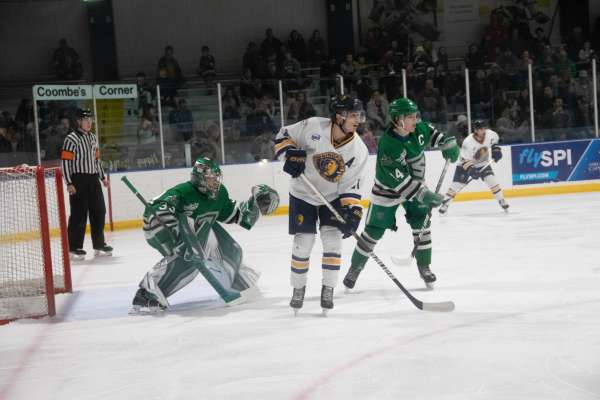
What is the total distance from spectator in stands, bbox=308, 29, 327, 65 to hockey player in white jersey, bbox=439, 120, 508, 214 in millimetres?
4846

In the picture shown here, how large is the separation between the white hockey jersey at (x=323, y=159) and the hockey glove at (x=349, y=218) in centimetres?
4

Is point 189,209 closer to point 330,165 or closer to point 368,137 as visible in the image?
point 330,165

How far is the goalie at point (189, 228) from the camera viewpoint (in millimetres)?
4887

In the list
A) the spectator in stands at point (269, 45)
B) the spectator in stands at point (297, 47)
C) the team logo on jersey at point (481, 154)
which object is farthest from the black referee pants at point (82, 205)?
the spectator in stands at point (297, 47)

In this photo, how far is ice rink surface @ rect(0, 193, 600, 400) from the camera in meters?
3.28

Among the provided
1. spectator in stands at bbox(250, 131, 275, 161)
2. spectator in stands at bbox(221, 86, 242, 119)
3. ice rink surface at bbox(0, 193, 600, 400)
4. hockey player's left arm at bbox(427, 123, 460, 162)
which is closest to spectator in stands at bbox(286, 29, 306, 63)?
spectator in stands at bbox(221, 86, 242, 119)

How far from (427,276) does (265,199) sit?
3.50 feet

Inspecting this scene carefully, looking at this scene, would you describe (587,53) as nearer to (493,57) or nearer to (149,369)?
(493,57)

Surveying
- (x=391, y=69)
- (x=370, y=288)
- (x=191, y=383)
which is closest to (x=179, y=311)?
(x=370, y=288)

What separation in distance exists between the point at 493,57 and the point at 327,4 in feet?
9.32

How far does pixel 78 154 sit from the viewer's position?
7.36 metres

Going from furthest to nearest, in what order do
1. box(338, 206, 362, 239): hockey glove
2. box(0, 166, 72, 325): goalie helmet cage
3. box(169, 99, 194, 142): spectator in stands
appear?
box(169, 99, 194, 142): spectator in stands < box(0, 166, 72, 325): goalie helmet cage < box(338, 206, 362, 239): hockey glove

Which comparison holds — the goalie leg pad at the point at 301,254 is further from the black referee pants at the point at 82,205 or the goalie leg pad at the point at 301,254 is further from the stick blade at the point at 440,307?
the black referee pants at the point at 82,205

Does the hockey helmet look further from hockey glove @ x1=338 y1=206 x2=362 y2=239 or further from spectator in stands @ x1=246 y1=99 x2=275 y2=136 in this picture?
spectator in stands @ x1=246 y1=99 x2=275 y2=136
